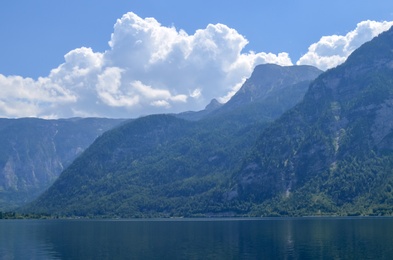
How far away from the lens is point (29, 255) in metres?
149

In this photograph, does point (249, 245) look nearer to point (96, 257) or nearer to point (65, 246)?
point (96, 257)

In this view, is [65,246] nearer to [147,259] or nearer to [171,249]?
[171,249]

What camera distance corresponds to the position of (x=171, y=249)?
15375 centimetres

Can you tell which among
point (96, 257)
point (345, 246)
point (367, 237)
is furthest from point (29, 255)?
point (367, 237)

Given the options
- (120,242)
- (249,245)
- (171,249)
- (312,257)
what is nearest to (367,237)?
(249,245)

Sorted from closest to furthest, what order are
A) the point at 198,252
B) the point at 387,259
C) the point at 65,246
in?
the point at 387,259 → the point at 198,252 → the point at 65,246

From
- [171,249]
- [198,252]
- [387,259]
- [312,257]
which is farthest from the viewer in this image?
[171,249]

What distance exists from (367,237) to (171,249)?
67.0 meters

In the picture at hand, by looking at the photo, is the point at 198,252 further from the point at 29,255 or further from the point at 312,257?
the point at 29,255

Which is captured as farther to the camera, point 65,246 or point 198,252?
point 65,246

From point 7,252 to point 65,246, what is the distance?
20717 millimetres

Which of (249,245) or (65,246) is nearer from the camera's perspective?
(249,245)

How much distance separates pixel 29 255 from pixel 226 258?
55932 millimetres

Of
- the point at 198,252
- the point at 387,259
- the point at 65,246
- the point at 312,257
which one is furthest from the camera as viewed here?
the point at 65,246
